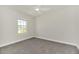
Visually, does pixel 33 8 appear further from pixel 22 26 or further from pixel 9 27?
pixel 9 27

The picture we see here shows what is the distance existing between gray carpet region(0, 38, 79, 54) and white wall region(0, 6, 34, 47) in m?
0.10

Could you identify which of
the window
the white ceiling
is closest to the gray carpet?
the window

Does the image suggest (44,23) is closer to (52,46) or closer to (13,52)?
(52,46)

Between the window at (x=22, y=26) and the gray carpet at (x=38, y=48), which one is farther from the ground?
the window at (x=22, y=26)

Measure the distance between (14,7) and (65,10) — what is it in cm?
93

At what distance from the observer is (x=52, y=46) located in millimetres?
A: 2041

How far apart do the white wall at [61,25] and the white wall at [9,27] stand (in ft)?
0.68

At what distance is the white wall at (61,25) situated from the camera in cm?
202

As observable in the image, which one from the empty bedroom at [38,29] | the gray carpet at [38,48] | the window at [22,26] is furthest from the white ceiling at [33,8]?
the gray carpet at [38,48]

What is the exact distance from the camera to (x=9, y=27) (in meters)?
2.04

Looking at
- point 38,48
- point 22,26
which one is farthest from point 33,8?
point 38,48

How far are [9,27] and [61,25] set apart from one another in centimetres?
97

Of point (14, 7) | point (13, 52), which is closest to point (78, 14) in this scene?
point (14, 7)

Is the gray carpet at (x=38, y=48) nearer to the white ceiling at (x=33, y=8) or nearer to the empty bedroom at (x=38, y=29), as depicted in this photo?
the empty bedroom at (x=38, y=29)
